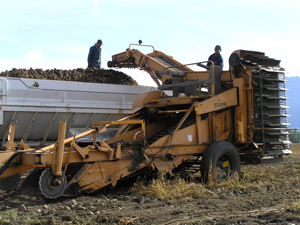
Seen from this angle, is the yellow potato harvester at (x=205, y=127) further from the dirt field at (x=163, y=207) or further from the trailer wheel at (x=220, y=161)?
the dirt field at (x=163, y=207)

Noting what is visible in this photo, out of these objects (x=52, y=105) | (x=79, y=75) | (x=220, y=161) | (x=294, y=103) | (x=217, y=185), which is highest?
(x=294, y=103)

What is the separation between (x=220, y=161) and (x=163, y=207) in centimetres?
261

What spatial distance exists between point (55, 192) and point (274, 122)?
5.09 meters

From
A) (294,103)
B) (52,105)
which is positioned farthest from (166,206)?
(294,103)

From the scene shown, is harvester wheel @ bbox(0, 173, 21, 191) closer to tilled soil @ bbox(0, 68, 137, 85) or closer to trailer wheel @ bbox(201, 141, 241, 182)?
trailer wheel @ bbox(201, 141, 241, 182)

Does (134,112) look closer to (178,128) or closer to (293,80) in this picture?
(178,128)

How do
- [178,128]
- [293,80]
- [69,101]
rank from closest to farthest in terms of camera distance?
[178,128]
[69,101]
[293,80]

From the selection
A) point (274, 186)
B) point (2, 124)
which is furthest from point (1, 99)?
point (274, 186)

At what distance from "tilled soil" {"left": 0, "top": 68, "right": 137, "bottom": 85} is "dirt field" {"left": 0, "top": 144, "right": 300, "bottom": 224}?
14.2 feet

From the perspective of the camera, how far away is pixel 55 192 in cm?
566

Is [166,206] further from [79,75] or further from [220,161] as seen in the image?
Answer: [79,75]

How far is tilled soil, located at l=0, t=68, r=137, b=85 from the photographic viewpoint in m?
10.1

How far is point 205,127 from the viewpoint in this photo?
785 centimetres

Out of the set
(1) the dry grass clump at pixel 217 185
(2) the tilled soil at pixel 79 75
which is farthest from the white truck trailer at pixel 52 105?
(1) the dry grass clump at pixel 217 185
